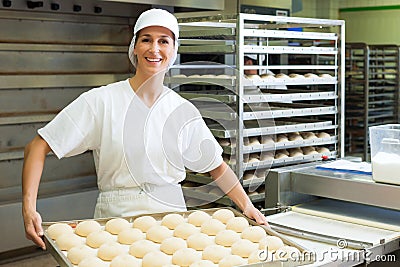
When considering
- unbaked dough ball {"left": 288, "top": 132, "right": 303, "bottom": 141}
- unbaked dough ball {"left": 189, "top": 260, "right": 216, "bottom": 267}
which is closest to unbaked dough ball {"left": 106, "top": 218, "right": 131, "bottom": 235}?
unbaked dough ball {"left": 189, "top": 260, "right": 216, "bottom": 267}

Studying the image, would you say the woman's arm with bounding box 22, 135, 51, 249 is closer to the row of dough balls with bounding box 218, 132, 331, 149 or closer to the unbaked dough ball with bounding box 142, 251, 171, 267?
the unbaked dough ball with bounding box 142, 251, 171, 267

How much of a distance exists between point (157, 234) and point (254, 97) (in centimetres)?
116

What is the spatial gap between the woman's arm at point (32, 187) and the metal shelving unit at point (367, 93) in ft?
12.5

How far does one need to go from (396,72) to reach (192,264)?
418 centimetres

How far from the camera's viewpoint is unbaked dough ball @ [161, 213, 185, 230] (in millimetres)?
1792

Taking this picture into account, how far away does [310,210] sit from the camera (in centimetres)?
213

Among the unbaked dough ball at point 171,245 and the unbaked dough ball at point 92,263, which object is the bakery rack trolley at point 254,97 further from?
the unbaked dough ball at point 92,263

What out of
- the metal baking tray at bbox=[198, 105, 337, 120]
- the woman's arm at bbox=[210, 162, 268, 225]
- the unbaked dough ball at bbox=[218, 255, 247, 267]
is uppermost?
the metal baking tray at bbox=[198, 105, 337, 120]

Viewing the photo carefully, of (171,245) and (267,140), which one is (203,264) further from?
(267,140)

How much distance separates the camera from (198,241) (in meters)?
1.65

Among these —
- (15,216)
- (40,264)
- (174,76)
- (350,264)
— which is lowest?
(40,264)

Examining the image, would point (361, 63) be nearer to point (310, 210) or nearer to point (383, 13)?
point (383, 13)

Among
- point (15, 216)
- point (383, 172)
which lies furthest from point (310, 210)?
point (15, 216)

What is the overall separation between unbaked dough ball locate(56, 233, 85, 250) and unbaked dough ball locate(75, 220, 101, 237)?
0.06m
